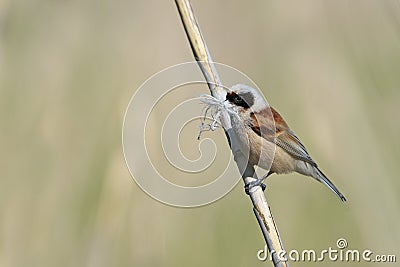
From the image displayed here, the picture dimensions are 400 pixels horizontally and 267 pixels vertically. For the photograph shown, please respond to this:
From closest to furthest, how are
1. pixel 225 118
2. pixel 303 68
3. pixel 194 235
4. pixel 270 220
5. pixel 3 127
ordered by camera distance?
1. pixel 270 220
2. pixel 225 118
3. pixel 3 127
4. pixel 194 235
5. pixel 303 68

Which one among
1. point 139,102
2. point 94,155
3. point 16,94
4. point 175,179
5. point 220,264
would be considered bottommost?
point 220,264

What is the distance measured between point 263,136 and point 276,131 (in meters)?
0.06

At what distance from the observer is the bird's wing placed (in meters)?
1.83

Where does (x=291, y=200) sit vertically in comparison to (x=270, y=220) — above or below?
below

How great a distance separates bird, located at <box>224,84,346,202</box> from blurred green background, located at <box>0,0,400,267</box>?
234 mm

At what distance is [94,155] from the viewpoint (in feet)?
7.28

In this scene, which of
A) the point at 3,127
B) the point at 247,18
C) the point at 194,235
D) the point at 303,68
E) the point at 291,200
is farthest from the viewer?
the point at 247,18

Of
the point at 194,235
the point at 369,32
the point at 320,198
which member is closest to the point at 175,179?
the point at 194,235

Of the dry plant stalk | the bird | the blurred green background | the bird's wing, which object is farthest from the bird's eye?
the blurred green background

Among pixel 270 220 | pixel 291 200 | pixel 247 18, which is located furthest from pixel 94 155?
pixel 247 18

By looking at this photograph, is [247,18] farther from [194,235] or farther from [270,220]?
[270,220]

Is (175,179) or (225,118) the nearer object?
(225,118)

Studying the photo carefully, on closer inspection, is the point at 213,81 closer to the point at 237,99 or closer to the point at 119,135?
the point at 237,99

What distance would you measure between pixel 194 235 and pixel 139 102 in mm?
519
